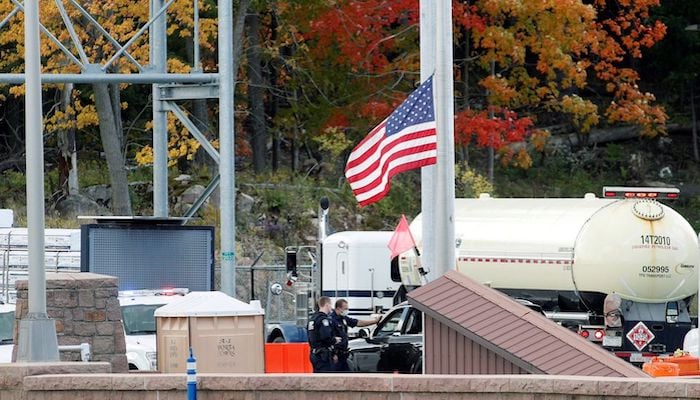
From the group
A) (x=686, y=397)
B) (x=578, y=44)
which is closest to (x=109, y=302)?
(x=686, y=397)

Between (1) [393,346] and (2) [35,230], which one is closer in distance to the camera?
(2) [35,230]

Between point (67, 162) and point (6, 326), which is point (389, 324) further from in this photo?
point (67, 162)

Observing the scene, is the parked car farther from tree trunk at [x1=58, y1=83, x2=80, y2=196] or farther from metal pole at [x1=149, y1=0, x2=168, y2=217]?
tree trunk at [x1=58, y1=83, x2=80, y2=196]

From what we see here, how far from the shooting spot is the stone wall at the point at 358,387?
11406 mm

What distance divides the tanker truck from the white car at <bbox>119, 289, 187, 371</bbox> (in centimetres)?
660

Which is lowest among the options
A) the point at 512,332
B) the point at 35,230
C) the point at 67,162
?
the point at 512,332

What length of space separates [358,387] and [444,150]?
280 inches

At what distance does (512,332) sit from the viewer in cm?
1350

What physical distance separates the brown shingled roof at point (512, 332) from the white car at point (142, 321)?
6286 millimetres

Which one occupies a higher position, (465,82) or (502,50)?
(502,50)

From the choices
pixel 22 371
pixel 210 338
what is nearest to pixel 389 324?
pixel 210 338

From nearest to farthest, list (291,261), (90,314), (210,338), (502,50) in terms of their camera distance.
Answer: (210,338)
(90,314)
(291,261)
(502,50)

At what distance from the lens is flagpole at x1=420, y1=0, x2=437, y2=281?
754 inches

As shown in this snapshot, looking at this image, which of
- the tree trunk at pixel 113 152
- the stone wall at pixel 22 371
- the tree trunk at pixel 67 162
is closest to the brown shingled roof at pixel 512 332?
the stone wall at pixel 22 371
